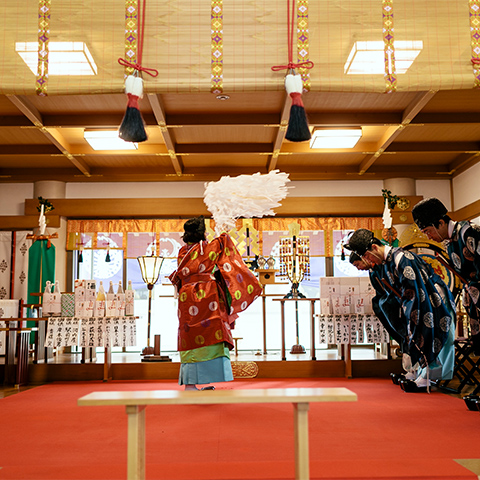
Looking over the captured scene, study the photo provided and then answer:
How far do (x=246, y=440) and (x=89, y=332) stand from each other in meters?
3.13

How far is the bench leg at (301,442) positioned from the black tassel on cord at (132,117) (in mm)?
1521

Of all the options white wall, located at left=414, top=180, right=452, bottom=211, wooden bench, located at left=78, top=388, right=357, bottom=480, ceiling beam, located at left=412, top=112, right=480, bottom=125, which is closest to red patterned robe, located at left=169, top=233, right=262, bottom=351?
wooden bench, located at left=78, top=388, right=357, bottom=480

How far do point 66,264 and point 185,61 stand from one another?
6.53 metres

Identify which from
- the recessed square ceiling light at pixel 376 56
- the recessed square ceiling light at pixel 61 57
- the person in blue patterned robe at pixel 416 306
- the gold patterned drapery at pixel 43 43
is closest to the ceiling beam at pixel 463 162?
the person in blue patterned robe at pixel 416 306

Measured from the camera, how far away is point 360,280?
18.6 ft

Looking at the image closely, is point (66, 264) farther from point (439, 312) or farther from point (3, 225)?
point (439, 312)

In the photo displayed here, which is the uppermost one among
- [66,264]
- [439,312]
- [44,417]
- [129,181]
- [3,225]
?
[129,181]

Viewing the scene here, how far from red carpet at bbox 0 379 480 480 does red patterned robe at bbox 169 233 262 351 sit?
594mm

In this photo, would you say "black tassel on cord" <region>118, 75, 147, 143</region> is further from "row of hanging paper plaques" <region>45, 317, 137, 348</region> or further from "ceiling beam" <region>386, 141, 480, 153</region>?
"ceiling beam" <region>386, 141, 480, 153</region>

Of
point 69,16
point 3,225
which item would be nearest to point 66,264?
point 3,225

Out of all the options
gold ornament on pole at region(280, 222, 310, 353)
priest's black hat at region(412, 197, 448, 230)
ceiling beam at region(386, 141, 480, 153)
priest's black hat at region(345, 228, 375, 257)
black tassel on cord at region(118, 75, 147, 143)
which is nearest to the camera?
black tassel on cord at region(118, 75, 147, 143)

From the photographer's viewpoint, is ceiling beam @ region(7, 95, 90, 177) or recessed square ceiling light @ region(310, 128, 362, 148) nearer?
ceiling beam @ region(7, 95, 90, 177)

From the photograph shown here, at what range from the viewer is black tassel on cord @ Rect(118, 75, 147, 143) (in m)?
2.57

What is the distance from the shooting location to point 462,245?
3.25m
